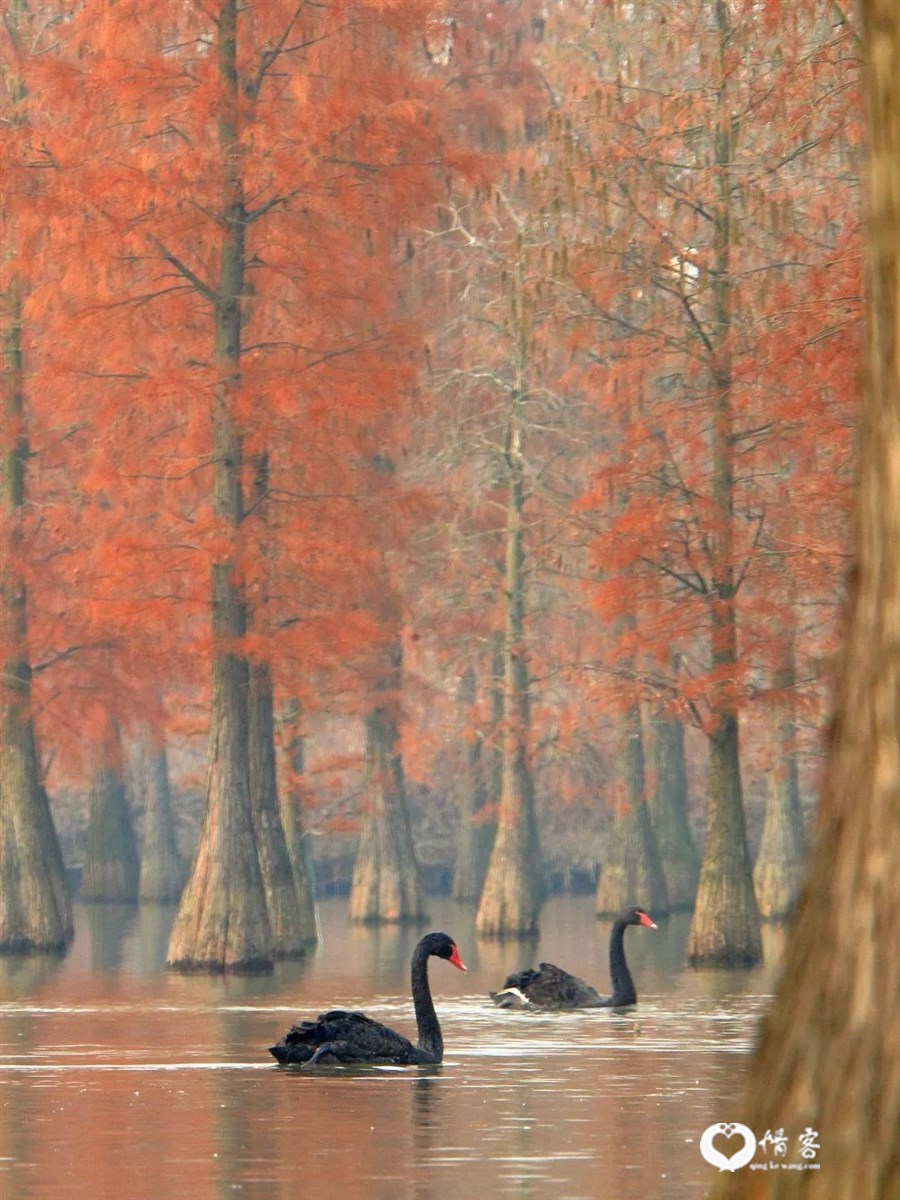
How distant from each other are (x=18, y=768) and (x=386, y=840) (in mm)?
9683

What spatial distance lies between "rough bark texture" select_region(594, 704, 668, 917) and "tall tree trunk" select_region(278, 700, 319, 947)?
6.54 metres

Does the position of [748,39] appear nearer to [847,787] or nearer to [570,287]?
[570,287]

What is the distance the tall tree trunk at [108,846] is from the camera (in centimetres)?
5797

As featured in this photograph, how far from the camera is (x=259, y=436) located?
34281 mm

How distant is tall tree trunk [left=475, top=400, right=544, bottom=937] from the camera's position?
43.9 metres

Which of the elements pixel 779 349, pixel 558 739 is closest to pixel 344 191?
pixel 779 349

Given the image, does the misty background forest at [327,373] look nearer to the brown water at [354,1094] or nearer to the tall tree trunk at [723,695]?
the tall tree trunk at [723,695]

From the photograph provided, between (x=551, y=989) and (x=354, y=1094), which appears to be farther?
(x=551, y=989)

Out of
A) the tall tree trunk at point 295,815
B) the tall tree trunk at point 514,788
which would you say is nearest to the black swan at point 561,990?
the tall tree trunk at point 295,815

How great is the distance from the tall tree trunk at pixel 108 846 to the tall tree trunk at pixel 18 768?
15710mm

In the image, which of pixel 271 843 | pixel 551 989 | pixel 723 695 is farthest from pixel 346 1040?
pixel 271 843

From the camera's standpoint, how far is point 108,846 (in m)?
58.9

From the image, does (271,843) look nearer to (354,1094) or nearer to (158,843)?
(354,1094)

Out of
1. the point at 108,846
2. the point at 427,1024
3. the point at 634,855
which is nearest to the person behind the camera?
the point at 427,1024
